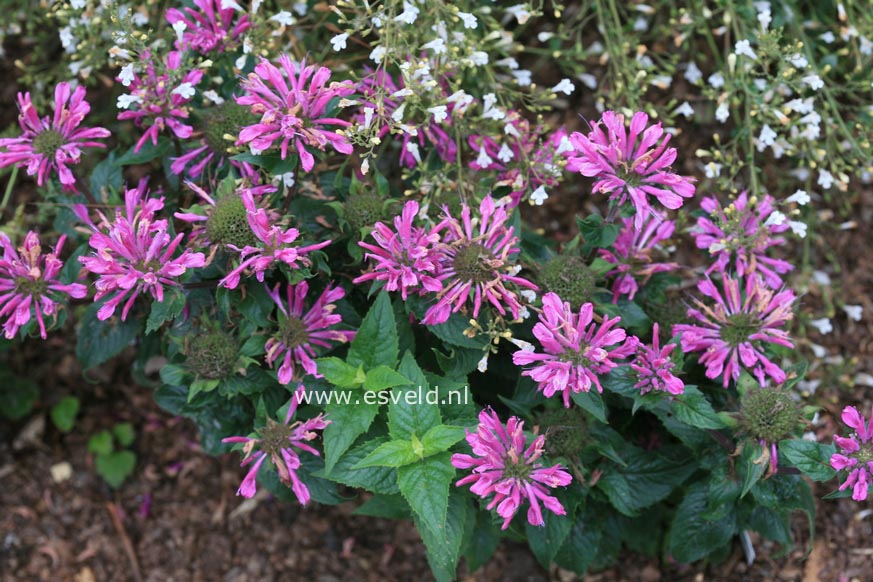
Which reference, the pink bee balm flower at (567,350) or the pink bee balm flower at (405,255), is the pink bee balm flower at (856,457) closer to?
the pink bee balm flower at (567,350)

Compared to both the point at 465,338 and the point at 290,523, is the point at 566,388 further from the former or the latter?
the point at 290,523

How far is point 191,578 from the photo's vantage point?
9.18 feet

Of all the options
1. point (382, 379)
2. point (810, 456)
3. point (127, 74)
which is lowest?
point (810, 456)

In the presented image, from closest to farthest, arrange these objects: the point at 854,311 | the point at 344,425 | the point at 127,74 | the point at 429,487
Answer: the point at 429,487, the point at 344,425, the point at 127,74, the point at 854,311

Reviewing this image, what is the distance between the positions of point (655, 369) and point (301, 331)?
0.81 meters

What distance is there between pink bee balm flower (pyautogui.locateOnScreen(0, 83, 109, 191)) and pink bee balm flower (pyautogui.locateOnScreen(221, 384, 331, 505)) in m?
0.76

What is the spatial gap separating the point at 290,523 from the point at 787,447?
65.3 inches

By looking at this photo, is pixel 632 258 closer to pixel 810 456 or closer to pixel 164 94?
pixel 810 456

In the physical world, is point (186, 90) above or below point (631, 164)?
above

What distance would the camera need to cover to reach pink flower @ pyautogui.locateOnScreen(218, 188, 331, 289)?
1.77 meters

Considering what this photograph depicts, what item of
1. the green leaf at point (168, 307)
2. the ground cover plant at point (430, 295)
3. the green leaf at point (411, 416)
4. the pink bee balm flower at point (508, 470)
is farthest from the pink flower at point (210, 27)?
the pink bee balm flower at point (508, 470)

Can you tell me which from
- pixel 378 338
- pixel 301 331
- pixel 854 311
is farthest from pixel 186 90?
pixel 854 311

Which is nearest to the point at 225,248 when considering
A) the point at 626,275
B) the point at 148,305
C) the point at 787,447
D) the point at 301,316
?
the point at 301,316

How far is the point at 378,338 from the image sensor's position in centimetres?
186
